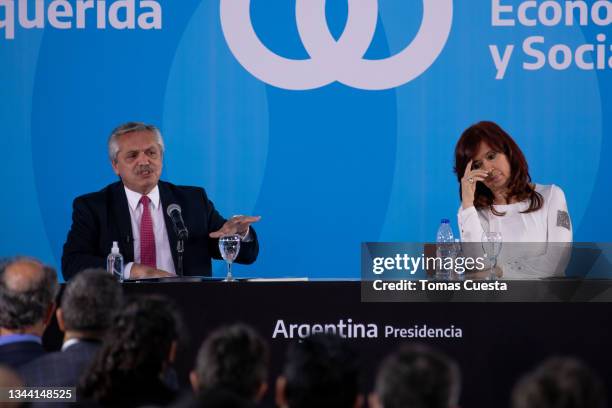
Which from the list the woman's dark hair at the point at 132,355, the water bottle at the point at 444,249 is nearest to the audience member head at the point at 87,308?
the woman's dark hair at the point at 132,355

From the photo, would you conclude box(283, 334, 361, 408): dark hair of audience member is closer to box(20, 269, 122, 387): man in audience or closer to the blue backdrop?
box(20, 269, 122, 387): man in audience

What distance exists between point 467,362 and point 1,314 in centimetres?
207

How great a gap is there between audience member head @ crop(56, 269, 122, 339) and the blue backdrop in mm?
3488

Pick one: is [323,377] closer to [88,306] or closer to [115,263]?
[88,306]

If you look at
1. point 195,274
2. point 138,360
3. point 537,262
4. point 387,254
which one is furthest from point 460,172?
point 138,360

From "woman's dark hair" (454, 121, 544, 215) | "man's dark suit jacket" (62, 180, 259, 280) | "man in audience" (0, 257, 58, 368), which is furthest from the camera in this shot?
"woman's dark hair" (454, 121, 544, 215)

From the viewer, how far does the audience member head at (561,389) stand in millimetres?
1798

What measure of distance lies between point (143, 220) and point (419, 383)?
3.65 meters

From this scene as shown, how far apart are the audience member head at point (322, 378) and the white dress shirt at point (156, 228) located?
312 cm

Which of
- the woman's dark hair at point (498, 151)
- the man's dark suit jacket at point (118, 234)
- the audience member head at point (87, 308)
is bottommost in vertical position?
the audience member head at point (87, 308)

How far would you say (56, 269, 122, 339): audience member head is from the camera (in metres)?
3.04

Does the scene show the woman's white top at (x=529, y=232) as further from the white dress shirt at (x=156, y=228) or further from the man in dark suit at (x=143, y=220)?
the white dress shirt at (x=156, y=228)

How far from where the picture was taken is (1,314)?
3197 mm

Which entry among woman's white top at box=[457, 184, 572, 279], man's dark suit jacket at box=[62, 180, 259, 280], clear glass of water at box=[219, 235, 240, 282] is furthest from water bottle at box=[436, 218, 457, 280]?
man's dark suit jacket at box=[62, 180, 259, 280]
